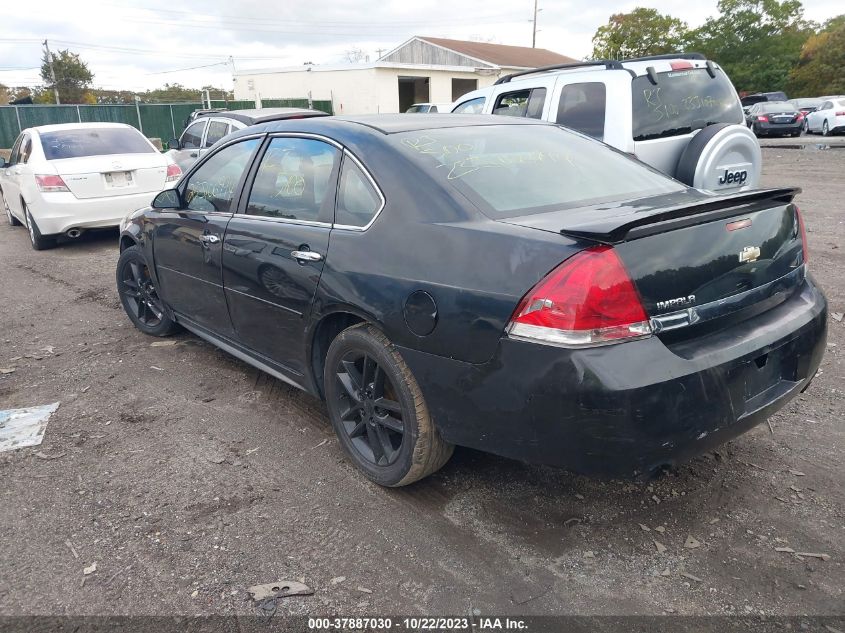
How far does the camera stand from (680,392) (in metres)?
2.26

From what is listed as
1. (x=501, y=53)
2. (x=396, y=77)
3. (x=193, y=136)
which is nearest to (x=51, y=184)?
(x=193, y=136)

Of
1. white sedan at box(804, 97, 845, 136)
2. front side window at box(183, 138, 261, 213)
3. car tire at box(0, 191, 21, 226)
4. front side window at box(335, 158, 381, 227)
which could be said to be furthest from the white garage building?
front side window at box(335, 158, 381, 227)

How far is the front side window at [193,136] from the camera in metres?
12.1

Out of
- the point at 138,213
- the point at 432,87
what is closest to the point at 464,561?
the point at 138,213

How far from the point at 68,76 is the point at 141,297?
213ft

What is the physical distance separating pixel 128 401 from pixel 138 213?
1677 millimetres

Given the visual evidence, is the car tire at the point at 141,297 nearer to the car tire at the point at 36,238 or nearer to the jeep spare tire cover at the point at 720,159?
the car tire at the point at 36,238

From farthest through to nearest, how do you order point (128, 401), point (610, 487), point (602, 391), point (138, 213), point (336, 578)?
point (138, 213), point (128, 401), point (610, 487), point (336, 578), point (602, 391)

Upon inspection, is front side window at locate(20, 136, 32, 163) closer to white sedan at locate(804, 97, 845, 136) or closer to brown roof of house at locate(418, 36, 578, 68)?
white sedan at locate(804, 97, 845, 136)

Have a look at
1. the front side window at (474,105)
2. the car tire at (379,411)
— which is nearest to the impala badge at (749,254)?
the car tire at (379,411)

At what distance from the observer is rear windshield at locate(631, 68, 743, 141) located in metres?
5.85

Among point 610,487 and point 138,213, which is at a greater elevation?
point 138,213

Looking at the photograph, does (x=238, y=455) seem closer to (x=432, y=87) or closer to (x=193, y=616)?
(x=193, y=616)

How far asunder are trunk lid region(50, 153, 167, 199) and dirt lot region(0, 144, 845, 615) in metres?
5.02
